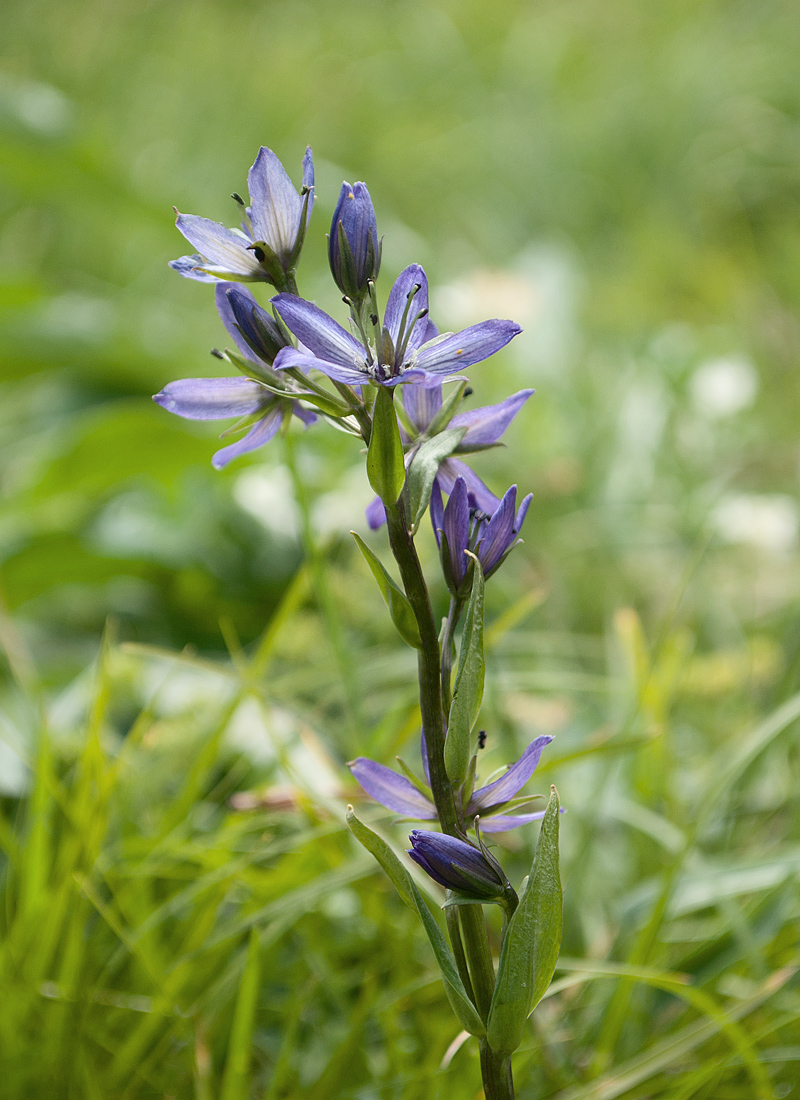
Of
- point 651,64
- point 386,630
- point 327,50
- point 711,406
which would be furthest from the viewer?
point 327,50

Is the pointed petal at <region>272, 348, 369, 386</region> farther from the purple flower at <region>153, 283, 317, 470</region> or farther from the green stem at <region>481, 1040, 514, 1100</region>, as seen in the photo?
the green stem at <region>481, 1040, 514, 1100</region>

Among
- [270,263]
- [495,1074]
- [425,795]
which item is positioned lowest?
[495,1074]

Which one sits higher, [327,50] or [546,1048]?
[327,50]

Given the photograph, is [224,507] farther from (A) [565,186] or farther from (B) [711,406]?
(A) [565,186]

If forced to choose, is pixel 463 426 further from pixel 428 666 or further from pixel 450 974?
pixel 450 974

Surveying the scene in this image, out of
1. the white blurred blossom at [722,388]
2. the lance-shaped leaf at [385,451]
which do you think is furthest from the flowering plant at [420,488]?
the white blurred blossom at [722,388]

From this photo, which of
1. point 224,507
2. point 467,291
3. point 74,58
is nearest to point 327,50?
point 74,58

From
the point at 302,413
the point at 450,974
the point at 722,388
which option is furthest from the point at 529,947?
the point at 722,388
